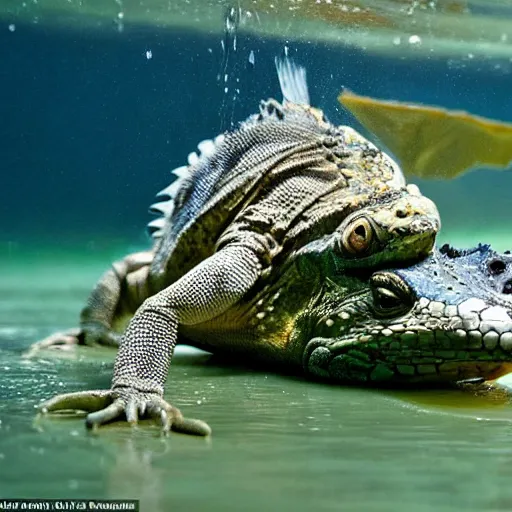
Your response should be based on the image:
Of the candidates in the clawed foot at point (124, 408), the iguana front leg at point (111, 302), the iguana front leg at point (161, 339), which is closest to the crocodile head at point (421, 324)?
the iguana front leg at point (161, 339)

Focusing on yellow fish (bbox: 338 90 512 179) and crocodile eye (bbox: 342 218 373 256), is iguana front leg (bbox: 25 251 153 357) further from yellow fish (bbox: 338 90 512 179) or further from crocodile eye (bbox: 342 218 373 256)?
crocodile eye (bbox: 342 218 373 256)

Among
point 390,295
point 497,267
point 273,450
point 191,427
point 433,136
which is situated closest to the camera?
point 273,450

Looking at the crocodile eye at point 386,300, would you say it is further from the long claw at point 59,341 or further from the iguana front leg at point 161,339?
the long claw at point 59,341

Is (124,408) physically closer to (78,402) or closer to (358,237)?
(78,402)

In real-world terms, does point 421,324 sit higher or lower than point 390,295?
lower

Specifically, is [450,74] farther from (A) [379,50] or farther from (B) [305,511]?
(B) [305,511]

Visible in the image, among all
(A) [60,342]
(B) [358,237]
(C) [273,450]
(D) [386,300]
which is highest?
(B) [358,237]

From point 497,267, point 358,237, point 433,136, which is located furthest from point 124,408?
point 433,136
